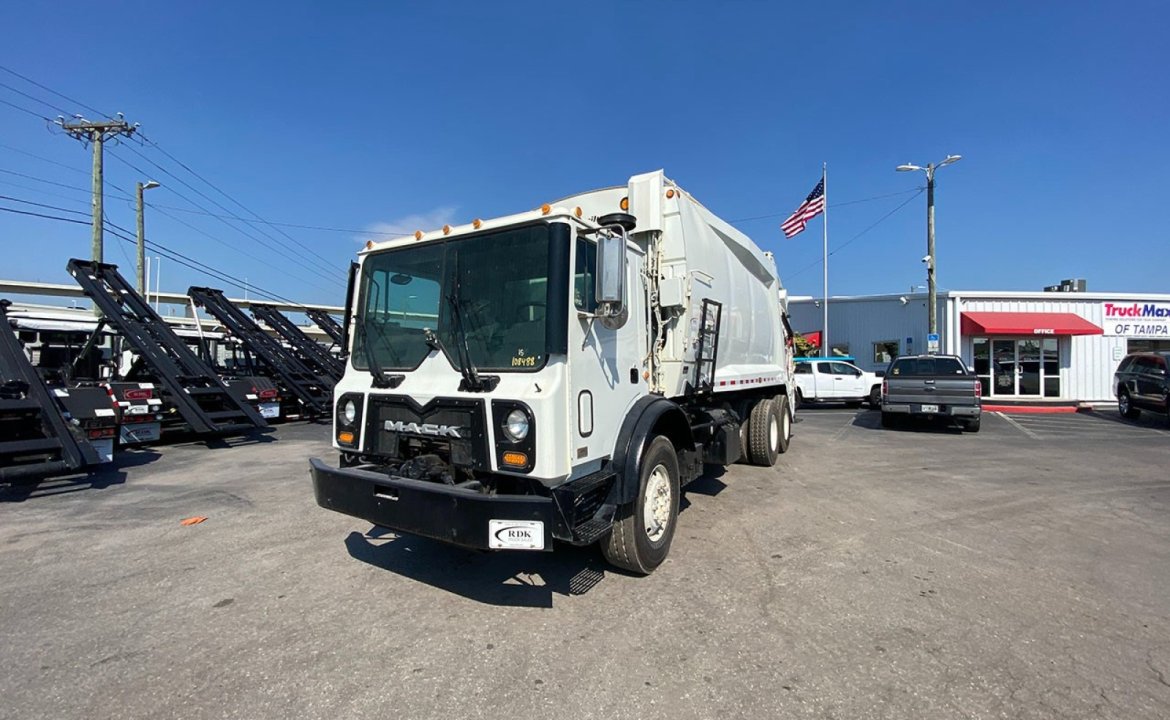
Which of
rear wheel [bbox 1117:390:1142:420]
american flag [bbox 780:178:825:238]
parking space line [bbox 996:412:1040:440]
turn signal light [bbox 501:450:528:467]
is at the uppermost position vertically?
american flag [bbox 780:178:825:238]

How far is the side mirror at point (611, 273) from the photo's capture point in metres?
3.65

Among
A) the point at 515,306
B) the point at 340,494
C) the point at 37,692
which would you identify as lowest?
the point at 37,692

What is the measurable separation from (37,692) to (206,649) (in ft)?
2.32

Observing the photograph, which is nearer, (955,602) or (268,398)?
(955,602)

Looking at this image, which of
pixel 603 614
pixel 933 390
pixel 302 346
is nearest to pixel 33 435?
pixel 603 614

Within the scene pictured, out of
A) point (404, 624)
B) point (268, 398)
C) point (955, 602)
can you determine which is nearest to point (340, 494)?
point (404, 624)

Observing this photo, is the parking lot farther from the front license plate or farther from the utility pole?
the utility pole

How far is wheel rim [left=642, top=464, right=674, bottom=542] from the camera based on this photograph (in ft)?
14.1

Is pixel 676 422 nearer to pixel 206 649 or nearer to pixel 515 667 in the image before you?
pixel 515 667

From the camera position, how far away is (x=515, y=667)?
121 inches

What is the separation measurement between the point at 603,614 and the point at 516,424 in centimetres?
140

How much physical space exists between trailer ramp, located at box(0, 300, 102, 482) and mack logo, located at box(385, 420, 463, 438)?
5.51m

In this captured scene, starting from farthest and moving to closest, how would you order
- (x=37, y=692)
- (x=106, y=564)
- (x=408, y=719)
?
(x=106, y=564), (x=37, y=692), (x=408, y=719)

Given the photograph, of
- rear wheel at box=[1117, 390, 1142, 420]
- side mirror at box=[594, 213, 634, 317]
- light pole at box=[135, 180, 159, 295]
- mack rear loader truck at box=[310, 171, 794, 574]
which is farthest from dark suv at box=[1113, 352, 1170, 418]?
light pole at box=[135, 180, 159, 295]
